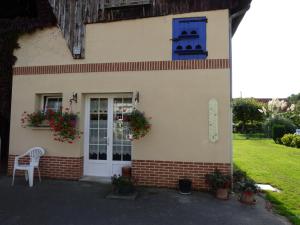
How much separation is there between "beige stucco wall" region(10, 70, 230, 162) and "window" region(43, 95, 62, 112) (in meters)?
0.54

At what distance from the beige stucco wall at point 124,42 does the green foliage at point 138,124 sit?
1577 mm

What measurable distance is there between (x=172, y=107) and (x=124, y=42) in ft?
7.47

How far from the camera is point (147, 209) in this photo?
5102 millimetres

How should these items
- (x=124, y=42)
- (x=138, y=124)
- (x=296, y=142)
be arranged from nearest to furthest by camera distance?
(x=138, y=124) < (x=124, y=42) < (x=296, y=142)

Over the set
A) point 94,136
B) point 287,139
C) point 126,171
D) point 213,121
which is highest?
point 213,121

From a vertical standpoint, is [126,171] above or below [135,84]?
below

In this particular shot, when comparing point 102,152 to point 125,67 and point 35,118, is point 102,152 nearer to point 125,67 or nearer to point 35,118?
point 35,118

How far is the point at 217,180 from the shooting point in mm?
5910

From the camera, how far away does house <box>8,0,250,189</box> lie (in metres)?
6.52

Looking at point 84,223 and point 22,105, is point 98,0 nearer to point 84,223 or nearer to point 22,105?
point 22,105

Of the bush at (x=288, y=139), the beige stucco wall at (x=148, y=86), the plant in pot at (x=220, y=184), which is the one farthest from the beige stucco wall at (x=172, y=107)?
the bush at (x=288, y=139)

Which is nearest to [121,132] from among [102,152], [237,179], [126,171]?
[102,152]

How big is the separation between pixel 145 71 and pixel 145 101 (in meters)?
0.81

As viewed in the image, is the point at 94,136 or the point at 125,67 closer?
the point at 125,67
